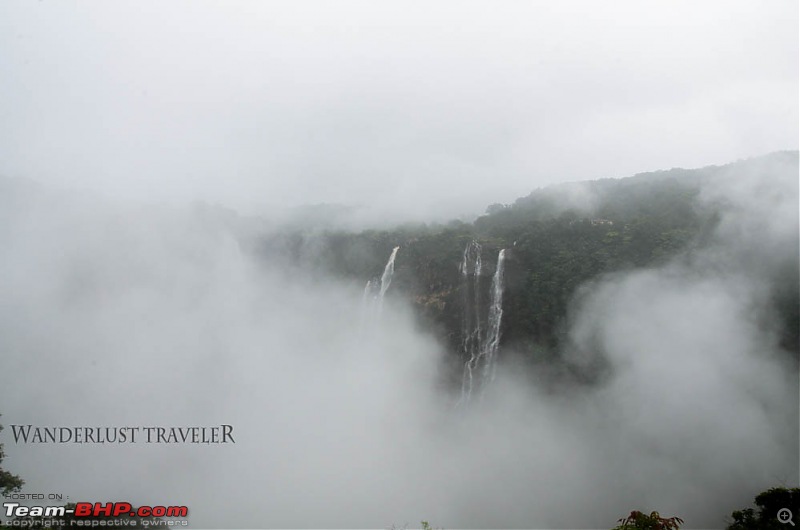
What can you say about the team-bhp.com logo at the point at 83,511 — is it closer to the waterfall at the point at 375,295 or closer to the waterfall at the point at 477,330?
the waterfall at the point at 477,330

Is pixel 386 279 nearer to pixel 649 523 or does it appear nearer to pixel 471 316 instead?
pixel 471 316

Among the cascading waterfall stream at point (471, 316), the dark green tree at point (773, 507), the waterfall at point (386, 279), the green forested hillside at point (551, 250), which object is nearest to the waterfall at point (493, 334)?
the green forested hillside at point (551, 250)

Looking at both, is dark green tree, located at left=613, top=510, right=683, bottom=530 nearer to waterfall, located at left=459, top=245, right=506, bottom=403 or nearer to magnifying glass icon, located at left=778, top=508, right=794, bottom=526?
magnifying glass icon, located at left=778, top=508, right=794, bottom=526

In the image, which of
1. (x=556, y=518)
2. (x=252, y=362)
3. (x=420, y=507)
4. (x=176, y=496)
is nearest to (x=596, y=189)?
(x=556, y=518)

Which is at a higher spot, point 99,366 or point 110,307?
point 110,307

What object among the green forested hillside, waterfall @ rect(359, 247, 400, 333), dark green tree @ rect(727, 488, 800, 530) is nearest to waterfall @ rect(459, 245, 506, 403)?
the green forested hillside

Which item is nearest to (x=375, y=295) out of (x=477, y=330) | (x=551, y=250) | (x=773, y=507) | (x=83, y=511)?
(x=477, y=330)

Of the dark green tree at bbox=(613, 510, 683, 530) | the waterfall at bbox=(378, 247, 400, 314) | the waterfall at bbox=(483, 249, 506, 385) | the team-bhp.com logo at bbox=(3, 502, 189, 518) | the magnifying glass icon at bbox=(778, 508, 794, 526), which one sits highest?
the waterfall at bbox=(378, 247, 400, 314)

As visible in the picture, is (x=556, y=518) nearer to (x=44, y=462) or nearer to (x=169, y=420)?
(x=169, y=420)
